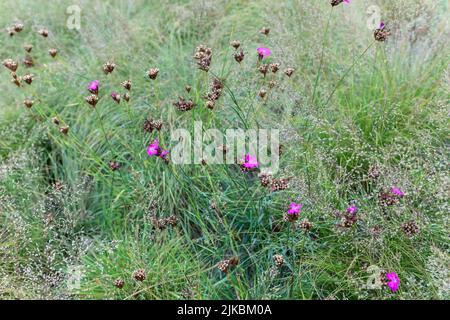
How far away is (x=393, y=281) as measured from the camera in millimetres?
1572

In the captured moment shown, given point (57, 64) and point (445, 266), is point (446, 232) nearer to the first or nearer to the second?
point (445, 266)

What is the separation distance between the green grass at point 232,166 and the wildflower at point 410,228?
2.6 inches

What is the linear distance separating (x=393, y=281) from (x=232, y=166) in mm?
746

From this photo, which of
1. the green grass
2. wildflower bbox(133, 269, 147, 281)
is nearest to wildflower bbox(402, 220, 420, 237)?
the green grass

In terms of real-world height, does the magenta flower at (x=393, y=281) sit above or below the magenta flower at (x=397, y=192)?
below

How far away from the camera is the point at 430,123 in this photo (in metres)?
2.11

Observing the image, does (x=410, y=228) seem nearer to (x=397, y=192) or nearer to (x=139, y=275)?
(x=397, y=192)

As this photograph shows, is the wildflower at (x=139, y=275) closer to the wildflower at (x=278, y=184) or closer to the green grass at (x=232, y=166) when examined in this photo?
the green grass at (x=232, y=166)

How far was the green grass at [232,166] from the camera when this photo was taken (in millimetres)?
1734

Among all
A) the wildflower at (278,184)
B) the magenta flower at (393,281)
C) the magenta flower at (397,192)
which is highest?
the wildflower at (278,184)

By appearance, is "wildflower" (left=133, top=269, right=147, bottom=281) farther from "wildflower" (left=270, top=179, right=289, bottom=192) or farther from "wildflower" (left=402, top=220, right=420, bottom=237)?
"wildflower" (left=402, top=220, right=420, bottom=237)

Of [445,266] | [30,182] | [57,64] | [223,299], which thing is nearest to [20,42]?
[57,64]

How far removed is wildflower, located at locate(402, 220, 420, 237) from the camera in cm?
162

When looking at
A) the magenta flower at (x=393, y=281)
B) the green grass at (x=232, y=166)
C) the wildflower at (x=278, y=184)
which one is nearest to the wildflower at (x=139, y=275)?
the green grass at (x=232, y=166)
